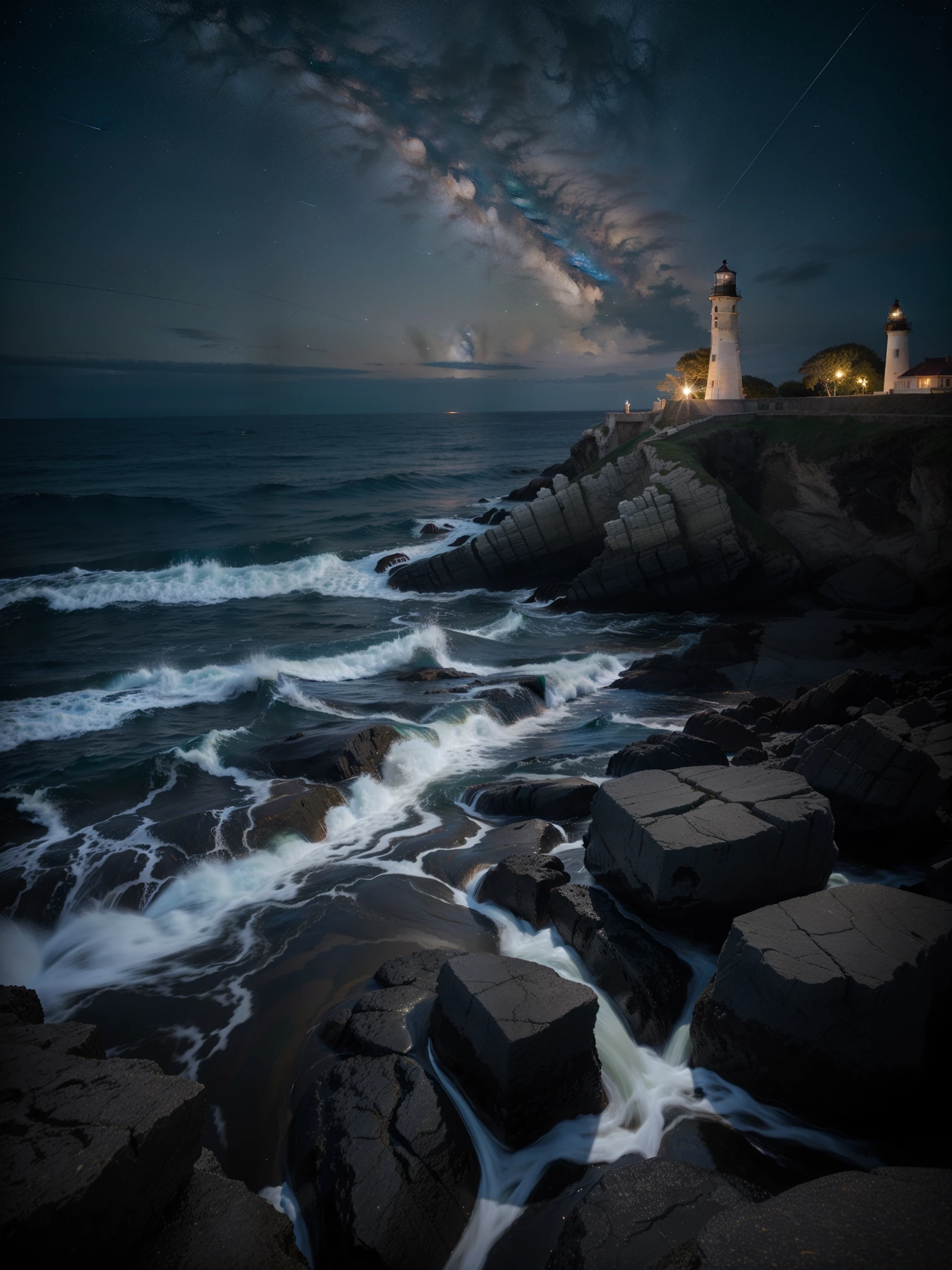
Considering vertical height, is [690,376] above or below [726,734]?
above

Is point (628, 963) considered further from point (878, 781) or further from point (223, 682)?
point (223, 682)

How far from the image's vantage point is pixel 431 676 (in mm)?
19172

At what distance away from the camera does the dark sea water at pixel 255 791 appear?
6.50 metres

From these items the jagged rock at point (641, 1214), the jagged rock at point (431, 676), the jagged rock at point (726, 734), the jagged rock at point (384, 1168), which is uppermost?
the jagged rock at point (641, 1214)

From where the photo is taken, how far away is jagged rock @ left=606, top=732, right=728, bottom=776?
35.0 ft

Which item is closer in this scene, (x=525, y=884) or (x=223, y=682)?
(x=525, y=884)

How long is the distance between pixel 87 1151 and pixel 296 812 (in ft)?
25.7

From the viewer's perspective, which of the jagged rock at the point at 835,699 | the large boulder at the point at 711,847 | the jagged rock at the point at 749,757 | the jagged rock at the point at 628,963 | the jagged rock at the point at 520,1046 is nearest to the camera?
the jagged rock at the point at 520,1046

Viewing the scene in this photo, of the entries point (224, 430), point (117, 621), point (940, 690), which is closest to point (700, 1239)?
point (940, 690)

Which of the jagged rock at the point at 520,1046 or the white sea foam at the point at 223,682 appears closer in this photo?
the jagged rock at the point at 520,1046

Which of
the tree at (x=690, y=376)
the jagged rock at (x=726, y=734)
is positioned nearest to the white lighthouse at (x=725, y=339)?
the tree at (x=690, y=376)

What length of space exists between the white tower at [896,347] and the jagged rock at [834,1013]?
153 ft

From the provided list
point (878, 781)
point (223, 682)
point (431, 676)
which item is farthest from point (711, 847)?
point (223, 682)

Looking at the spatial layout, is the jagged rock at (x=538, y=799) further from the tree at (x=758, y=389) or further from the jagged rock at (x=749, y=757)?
the tree at (x=758, y=389)
